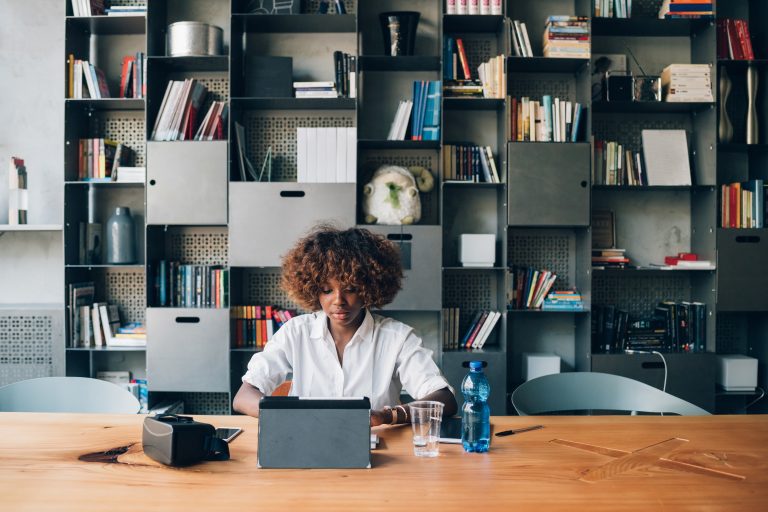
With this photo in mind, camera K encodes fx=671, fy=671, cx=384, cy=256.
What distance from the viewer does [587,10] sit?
3537 millimetres

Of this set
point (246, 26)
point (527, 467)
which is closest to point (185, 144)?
point (246, 26)

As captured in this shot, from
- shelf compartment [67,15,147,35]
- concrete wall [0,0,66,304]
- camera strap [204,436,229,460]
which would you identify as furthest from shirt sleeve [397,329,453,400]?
concrete wall [0,0,66,304]

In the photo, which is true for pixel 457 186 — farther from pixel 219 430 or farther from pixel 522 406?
pixel 219 430

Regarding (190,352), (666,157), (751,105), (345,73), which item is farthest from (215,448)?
(751,105)

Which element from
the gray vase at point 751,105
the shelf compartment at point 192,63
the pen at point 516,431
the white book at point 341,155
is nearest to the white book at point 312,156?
the white book at point 341,155

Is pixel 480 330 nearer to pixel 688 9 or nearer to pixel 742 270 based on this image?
pixel 742 270

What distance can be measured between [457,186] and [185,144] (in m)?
1.47

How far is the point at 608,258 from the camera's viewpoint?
3.65 meters

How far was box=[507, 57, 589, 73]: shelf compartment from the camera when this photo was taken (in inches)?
138

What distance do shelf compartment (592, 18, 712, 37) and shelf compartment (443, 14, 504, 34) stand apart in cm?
52

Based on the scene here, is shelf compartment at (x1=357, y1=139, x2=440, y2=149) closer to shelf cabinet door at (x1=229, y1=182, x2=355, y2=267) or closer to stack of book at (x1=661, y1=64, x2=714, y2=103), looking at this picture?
shelf cabinet door at (x1=229, y1=182, x2=355, y2=267)

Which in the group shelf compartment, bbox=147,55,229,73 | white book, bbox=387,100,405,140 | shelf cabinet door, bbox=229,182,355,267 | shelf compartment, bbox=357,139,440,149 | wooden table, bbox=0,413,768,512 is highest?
shelf compartment, bbox=147,55,229,73

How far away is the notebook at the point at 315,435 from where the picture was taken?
4.70 feet

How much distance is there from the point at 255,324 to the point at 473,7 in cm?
202
